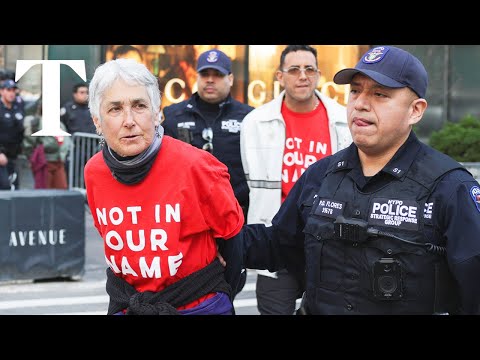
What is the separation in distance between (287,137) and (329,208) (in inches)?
99.8

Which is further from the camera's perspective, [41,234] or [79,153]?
[79,153]

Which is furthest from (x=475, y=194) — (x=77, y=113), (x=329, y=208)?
(x=77, y=113)

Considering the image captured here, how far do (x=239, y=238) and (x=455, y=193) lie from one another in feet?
2.94

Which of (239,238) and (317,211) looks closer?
(317,211)

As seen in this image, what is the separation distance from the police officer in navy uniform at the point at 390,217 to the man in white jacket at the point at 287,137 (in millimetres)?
2263

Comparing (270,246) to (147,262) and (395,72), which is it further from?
(395,72)

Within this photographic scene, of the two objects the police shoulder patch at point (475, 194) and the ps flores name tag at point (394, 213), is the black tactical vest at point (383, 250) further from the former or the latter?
the police shoulder patch at point (475, 194)

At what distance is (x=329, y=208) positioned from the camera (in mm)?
3219

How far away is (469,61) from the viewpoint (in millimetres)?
18531

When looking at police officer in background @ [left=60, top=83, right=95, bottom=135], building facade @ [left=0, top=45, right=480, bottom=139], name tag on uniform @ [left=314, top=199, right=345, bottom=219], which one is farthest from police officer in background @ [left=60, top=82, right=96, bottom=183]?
name tag on uniform @ [left=314, top=199, right=345, bottom=219]

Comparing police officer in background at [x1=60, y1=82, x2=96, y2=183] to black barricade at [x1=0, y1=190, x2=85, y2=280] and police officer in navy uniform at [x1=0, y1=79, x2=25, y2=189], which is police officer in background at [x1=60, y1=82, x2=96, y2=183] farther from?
black barricade at [x1=0, y1=190, x2=85, y2=280]

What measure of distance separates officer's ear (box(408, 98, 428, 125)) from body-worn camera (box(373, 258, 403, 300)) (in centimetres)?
51

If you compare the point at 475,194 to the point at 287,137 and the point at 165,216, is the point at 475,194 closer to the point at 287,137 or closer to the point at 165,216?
the point at 165,216
